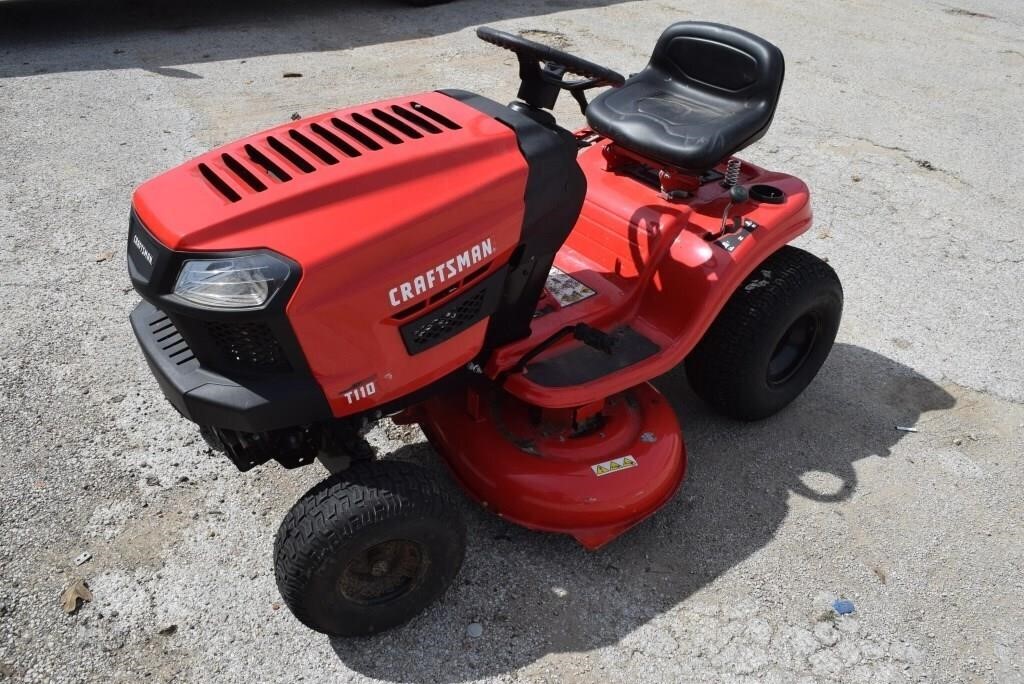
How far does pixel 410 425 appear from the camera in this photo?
303 cm

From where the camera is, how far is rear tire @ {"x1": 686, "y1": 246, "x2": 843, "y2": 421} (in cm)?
281

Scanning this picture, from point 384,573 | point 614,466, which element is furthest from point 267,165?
point 614,466

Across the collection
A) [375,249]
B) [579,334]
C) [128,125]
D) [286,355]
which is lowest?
[128,125]

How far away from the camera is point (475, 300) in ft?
A: 7.20

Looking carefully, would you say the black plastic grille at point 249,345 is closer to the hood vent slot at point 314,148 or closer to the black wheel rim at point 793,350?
the hood vent slot at point 314,148

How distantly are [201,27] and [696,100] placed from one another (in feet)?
18.2

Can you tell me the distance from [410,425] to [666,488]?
0.95 m

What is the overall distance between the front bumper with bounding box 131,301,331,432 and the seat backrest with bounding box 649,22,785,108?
192 cm

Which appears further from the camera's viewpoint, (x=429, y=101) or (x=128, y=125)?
(x=128, y=125)

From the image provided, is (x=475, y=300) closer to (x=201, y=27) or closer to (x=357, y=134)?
(x=357, y=134)

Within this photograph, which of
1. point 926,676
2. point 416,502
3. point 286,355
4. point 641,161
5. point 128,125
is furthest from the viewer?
point 128,125

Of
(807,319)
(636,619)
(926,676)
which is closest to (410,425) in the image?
(636,619)

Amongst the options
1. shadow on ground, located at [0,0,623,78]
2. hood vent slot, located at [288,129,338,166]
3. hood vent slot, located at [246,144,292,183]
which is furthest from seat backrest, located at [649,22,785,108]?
shadow on ground, located at [0,0,623,78]

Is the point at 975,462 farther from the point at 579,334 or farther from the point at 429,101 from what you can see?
the point at 429,101
